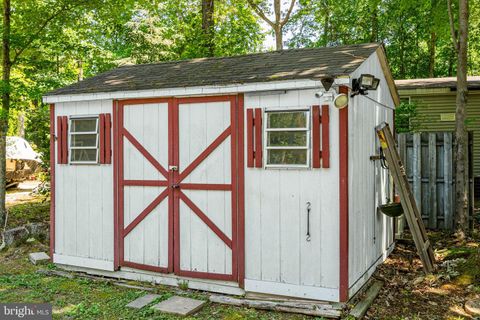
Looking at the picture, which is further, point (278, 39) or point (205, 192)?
point (278, 39)

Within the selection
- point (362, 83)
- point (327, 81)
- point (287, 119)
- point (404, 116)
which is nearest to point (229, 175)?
point (287, 119)

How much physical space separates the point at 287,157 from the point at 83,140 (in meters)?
3.18

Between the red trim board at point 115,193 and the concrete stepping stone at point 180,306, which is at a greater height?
the red trim board at point 115,193

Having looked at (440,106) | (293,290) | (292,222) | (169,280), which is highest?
(440,106)

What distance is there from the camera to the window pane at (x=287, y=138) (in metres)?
4.88

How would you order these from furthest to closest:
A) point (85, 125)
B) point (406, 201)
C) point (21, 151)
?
point (21, 151) → point (85, 125) → point (406, 201)

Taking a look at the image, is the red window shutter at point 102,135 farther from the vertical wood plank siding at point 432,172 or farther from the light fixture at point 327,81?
the vertical wood plank siding at point 432,172

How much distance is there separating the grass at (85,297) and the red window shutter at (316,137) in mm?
1705

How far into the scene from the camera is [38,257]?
6992mm

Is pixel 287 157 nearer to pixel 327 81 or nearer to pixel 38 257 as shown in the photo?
pixel 327 81

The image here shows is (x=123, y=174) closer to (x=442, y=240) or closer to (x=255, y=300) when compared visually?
(x=255, y=300)

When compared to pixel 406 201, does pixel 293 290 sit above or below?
below

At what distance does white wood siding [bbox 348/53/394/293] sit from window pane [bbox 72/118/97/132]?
3.67 meters

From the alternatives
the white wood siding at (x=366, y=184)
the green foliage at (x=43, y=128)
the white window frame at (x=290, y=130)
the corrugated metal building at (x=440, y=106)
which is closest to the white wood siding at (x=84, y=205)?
the white window frame at (x=290, y=130)
